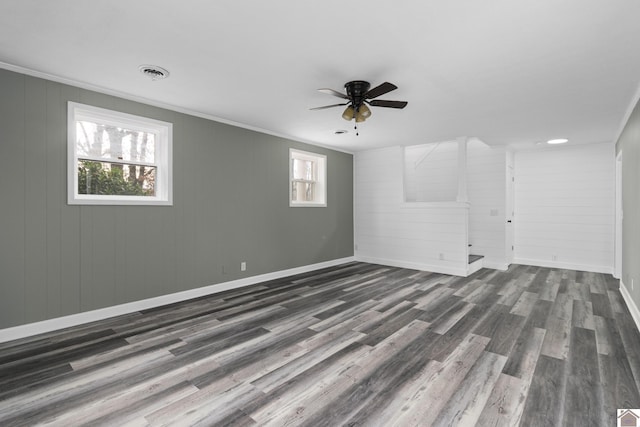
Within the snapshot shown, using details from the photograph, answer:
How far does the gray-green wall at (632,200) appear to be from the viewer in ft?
11.1

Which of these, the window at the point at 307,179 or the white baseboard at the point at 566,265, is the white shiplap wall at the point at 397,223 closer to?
the window at the point at 307,179

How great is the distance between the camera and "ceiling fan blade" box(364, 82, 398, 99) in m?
2.75

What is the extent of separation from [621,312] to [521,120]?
2.73 metres

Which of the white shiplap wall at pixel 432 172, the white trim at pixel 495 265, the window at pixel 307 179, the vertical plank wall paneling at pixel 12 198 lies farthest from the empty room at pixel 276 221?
the white shiplap wall at pixel 432 172

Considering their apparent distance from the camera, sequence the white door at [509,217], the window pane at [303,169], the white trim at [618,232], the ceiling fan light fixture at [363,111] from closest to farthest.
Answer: the ceiling fan light fixture at [363,111] < the white trim at [618,232] < the window pane at [303,169] < the white door at [509,217]

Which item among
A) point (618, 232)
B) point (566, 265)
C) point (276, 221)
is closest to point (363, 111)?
point (276, 221)


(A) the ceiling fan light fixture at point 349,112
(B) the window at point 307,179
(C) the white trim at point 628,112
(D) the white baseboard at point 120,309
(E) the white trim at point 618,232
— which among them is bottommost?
(D) the white baseboard at point 120,309

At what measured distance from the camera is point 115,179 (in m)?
3.63

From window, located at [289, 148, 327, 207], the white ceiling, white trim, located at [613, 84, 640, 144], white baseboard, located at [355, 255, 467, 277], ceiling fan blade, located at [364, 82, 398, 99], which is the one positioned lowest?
white baseboard, located at [355, 255, 467, 277]

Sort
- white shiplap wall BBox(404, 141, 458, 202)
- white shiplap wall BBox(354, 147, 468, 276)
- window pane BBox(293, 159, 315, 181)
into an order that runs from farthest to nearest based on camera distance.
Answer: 1. white shiplap wall BBox(404, 141, 458, 202)
2. window pane BBox(293, 159, 315, 181)
3. white shiplap wall BBox(354, 147, 468, 276)

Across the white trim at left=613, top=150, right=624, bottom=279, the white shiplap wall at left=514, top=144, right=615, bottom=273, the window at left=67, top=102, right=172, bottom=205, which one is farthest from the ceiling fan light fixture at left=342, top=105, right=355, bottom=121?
the white shiplap wall at left=514, top=144, right=615, bottom=273

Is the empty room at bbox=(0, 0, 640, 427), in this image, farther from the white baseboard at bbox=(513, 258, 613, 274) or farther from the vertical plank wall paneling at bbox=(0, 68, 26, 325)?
the white baseboard at bbox=(513, 258, 613, 274)

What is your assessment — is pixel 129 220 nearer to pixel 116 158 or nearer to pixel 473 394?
pixel 116 158

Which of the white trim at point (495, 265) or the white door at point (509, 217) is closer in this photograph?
the white trim at point (495, 265)
